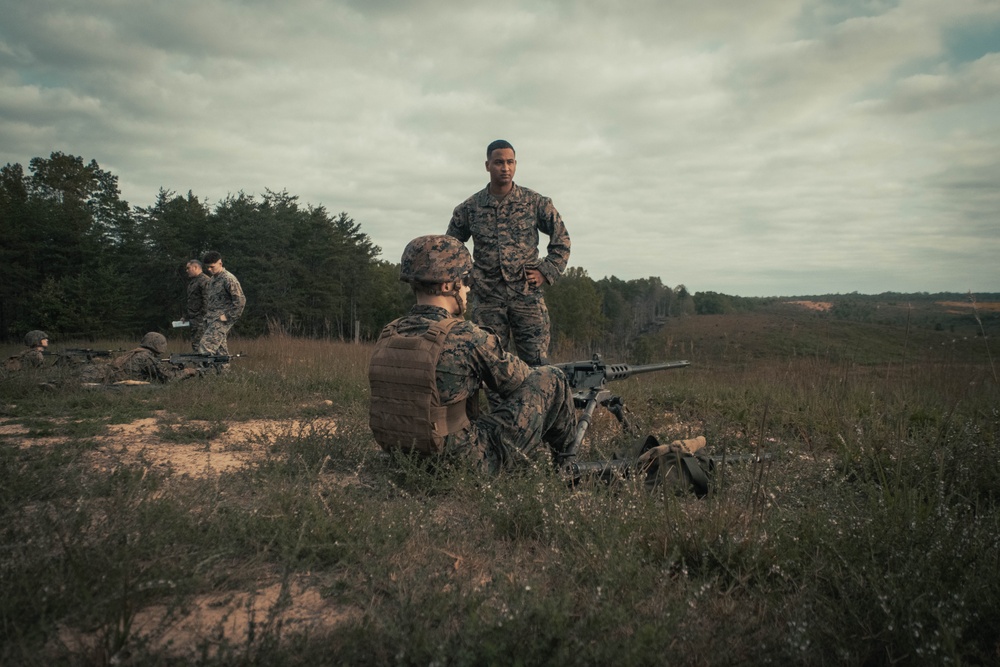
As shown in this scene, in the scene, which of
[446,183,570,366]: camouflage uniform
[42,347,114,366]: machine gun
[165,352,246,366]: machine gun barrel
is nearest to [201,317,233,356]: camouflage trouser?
[165,352,246,366]: machine gun barrel

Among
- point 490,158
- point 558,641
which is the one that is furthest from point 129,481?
point 490,158

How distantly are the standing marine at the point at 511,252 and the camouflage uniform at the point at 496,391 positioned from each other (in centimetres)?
180

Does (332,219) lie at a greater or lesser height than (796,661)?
greater

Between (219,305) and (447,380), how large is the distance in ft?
25.2

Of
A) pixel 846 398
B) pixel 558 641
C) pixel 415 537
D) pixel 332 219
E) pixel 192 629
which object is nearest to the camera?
pixel 558 641

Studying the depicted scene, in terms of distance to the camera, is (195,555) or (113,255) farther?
(113,255)

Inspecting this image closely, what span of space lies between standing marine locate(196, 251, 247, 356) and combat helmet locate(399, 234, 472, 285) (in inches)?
277

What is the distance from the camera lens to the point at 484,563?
244cm

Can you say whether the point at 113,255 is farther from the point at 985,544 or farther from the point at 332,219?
the point at 985,544

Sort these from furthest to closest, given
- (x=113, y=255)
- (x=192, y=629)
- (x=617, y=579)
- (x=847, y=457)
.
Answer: (x=113, y=255) → (x=847, y=457) → (x=617, y=579) → (x=192, y=629)

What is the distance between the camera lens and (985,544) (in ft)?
7.36

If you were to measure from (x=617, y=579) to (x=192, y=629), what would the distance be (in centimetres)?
144

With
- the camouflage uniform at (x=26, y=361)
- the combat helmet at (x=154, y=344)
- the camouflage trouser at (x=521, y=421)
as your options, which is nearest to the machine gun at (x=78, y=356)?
the camouflage uniform at (x=26, y=361)

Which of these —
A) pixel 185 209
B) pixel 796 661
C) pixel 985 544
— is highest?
pixel 185 209
